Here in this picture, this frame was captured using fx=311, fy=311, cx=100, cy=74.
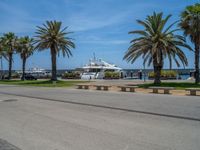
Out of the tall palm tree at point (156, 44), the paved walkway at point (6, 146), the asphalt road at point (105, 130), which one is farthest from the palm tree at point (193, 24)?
the paved walkway at point (6, 146)

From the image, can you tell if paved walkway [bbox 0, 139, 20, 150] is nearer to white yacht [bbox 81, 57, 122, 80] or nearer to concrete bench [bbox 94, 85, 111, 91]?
concrete bench [bbox 94, 85, 111, 91]

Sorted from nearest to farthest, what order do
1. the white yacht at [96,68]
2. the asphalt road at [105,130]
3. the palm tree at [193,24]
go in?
the asphalt road at [105,130]
the palm tree at [193,24]
the white yacht at [96,68]

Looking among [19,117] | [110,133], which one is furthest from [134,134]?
[19,117]

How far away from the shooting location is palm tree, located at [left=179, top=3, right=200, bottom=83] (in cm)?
3177

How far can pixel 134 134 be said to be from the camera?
339 inches

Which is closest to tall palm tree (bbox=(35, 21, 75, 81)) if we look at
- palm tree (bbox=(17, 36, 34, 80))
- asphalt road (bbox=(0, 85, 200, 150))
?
palm tree (bbox=(17, 36, 34, 80))

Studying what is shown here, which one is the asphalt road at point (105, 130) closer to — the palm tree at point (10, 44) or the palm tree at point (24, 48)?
the palm tree at point (24, 48)

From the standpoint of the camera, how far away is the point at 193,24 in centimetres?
3191

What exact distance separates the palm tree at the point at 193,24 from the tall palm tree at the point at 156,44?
3.18 feet

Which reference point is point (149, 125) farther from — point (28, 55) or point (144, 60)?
point (28, 55)

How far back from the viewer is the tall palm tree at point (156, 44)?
3262 cm

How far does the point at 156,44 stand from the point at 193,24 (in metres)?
4.27

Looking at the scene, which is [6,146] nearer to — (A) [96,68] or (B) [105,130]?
(B) [105,130]

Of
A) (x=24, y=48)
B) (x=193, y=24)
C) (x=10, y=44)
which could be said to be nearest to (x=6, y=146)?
(x=193, y=24)
